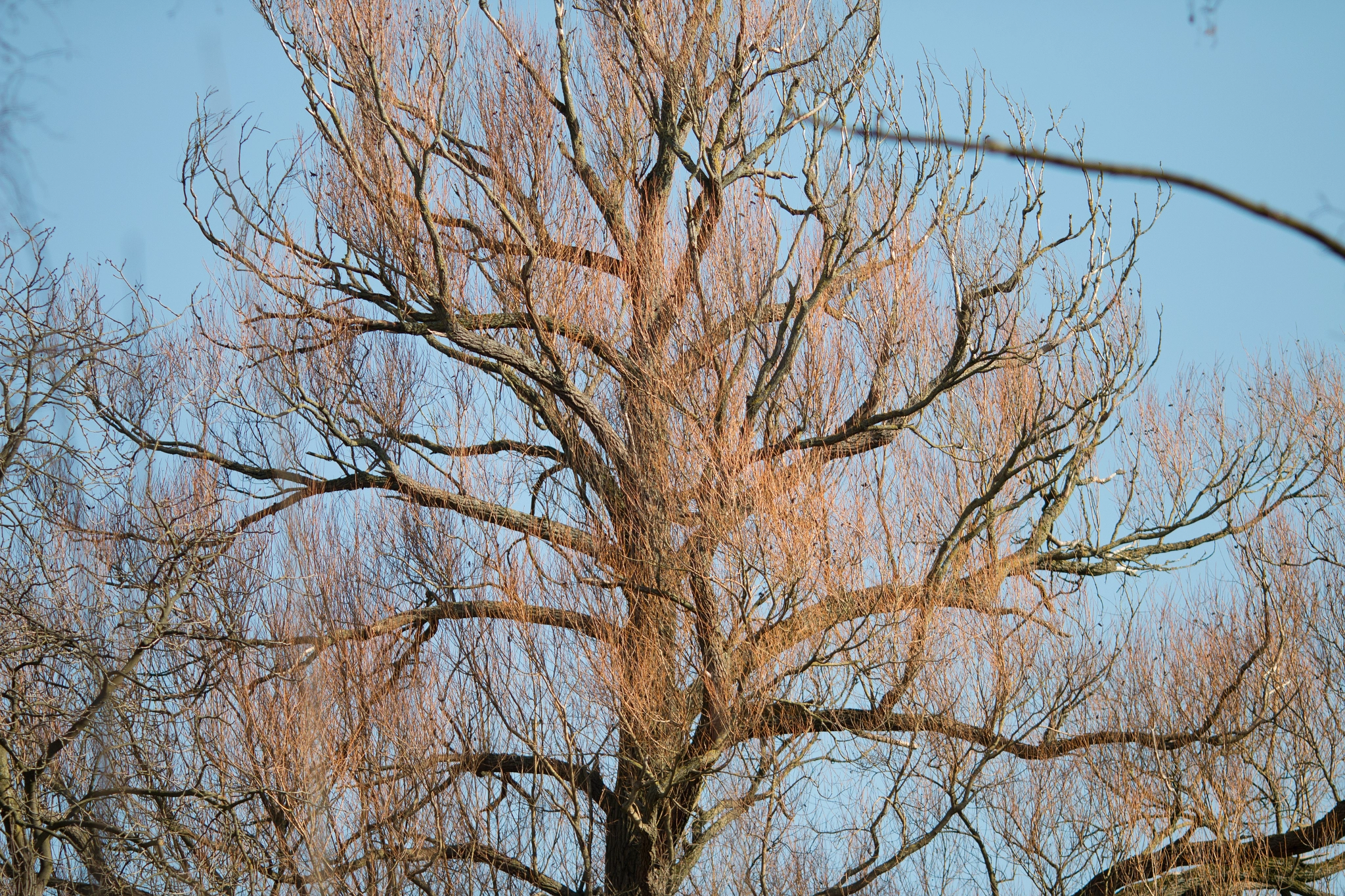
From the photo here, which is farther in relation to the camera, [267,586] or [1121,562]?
[1121,562]

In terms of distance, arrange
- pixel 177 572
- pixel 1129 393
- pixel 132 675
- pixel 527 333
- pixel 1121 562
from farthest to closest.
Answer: pixel 1121 562, pixel 1129 393, pixel 527 333, pixel 177 572, pixel 132 675

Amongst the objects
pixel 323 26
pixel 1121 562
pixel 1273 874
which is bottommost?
pixel 1273 874

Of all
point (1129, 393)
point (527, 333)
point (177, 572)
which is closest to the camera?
point (177, 572)

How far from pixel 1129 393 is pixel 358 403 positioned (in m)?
6.00

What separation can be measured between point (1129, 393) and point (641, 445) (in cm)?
391

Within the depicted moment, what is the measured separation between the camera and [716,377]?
324 inches

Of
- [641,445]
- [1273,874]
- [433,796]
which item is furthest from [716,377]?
[1273,874]

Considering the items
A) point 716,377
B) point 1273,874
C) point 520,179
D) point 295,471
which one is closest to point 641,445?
point 716,377

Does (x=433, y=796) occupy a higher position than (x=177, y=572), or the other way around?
(x=177, y=572)

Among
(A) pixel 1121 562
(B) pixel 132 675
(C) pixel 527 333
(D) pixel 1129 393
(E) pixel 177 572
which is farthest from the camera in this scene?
(A) pixel 1121 562

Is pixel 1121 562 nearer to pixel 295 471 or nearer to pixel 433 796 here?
pixel 433 796

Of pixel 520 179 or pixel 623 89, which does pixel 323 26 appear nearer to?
pixel 520 179

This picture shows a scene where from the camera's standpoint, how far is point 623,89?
9.54 metres

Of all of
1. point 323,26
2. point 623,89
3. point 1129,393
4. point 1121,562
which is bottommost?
point 1121,562
